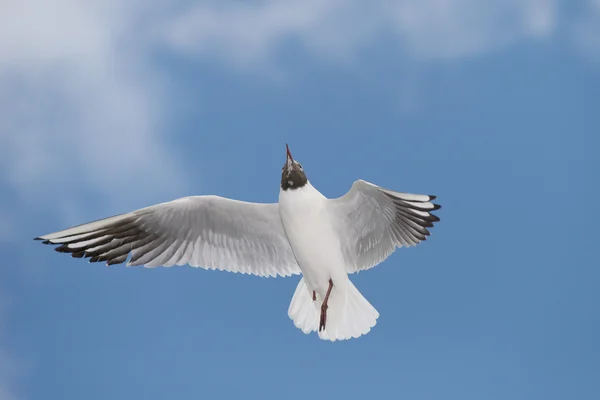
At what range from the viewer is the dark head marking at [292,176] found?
622 cm

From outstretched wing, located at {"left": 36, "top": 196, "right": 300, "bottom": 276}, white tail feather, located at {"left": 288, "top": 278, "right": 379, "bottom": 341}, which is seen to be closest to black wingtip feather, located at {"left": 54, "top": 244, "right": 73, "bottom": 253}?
outstretched wing, located at {"left": 36, "top": 196, "right": 300, "bottom": 276}

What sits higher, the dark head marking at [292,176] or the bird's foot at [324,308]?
the dark head marking at [292,176]

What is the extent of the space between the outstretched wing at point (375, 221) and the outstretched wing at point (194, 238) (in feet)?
1.84

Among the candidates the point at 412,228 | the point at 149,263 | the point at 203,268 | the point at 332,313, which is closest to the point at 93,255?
the point at 149,263

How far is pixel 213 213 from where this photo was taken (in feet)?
21.4

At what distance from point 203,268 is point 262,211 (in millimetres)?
711

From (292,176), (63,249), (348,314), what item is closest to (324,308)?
(348,314)

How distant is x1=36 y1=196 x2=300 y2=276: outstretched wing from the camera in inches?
250

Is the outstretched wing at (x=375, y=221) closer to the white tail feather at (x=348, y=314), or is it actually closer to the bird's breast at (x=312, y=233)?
the bird's breast at (x=312, y=233)

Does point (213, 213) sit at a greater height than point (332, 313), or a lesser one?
greater

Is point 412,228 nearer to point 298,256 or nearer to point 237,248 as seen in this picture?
point 298,256

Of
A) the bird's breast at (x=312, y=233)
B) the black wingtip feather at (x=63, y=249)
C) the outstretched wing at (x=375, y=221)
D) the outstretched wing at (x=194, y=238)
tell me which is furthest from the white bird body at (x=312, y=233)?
the black wingtip feather at (x=63, y=249)

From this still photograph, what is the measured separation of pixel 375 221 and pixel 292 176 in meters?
0.71

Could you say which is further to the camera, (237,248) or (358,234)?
(237,248)
